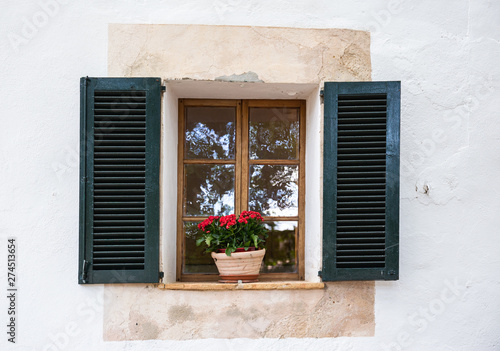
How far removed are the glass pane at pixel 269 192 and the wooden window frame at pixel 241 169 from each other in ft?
0.12

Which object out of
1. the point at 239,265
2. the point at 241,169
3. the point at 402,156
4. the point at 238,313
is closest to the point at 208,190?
the point at 241,169

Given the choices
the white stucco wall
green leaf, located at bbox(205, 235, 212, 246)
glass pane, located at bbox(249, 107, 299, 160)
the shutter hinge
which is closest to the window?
the shutter hinge

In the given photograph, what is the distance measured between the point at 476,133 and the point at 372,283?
47.3 inches

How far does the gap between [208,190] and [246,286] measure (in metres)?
0.74

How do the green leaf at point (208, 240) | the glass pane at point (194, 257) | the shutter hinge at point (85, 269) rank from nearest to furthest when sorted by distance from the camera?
the shutter hinge at point (85, 269) → the green leaf at point (208, 240) → the glass pane at point (194, 257)

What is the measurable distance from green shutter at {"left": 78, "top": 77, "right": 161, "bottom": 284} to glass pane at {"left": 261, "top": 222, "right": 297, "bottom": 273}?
80 cm

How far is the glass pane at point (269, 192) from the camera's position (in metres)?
3.23

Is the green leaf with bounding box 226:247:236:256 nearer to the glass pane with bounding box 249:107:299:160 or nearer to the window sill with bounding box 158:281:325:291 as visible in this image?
the window sill with bounding box 158:281:325:291

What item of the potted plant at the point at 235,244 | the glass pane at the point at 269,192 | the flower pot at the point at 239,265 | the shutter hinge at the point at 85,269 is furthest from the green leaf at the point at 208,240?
the shutter hinge at the point at 85,269

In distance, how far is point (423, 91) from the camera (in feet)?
9.89

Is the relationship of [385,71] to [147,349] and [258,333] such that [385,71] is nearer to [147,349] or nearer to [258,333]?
[258,333]

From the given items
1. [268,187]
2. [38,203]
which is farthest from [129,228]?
[268,187]

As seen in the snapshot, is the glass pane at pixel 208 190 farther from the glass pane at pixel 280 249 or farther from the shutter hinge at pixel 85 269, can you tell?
the shutter hinge at pixel 85 269

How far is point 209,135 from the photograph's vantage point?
10.6ft
